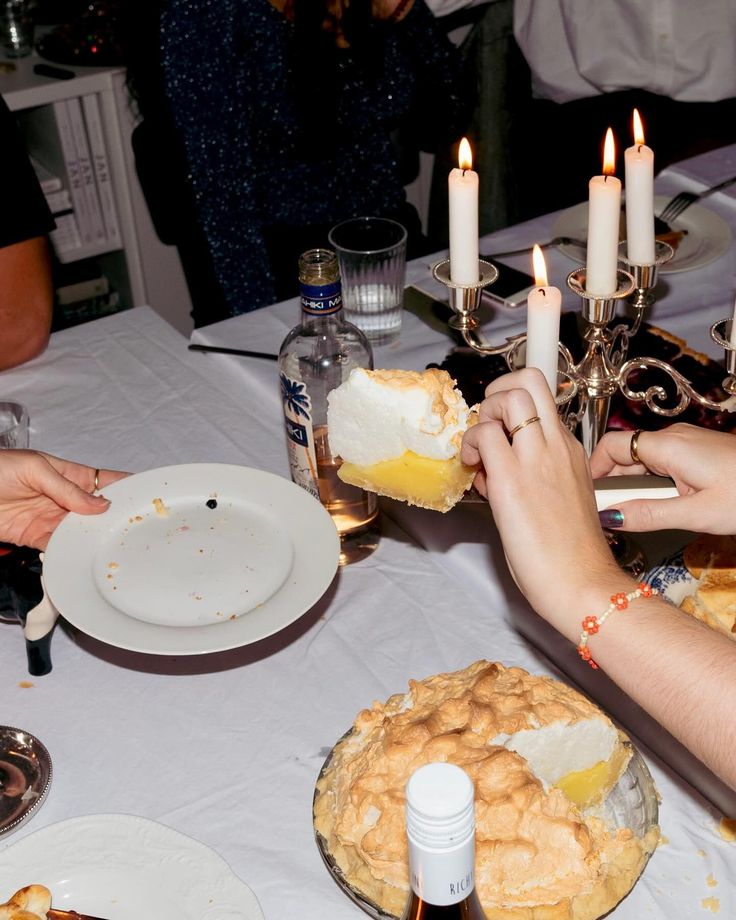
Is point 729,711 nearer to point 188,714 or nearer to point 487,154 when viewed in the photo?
point 188,714

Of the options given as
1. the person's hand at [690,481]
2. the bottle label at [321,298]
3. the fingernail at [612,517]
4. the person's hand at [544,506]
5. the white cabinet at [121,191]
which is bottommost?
the white cabinet at [121,191]

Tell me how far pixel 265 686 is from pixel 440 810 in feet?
2.11

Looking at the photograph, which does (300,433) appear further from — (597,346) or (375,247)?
(375,247)

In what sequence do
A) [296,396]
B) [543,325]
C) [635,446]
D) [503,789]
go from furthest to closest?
1. [296,396]
2. [635,446]
3. [543,325]
4. [503,789]

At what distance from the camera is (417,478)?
3.69ft

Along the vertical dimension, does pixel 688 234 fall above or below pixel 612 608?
below

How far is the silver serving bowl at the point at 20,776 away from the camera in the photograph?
1.02 metres

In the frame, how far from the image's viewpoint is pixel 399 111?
114 inches

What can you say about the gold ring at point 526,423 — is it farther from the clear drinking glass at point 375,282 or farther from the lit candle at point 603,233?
the clear drinking glass at point 375,282

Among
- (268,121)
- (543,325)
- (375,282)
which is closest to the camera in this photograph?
(543,325)

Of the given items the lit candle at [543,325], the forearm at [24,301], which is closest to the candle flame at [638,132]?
the lit candle at [543,325]

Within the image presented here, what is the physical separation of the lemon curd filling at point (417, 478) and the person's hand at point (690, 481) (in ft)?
0.58

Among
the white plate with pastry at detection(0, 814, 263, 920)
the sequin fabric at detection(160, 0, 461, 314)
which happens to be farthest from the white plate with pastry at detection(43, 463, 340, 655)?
the sequin fabric at detection(160, 0, 461, 314)

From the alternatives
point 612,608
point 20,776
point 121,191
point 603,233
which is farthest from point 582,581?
point 121,191
